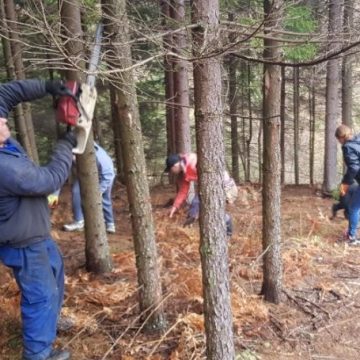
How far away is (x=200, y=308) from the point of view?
15.3 feet

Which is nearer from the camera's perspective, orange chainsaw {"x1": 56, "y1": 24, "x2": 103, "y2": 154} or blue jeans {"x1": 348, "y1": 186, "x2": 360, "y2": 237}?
orange chainsaw {"x1": 56, "y1": 24, "x2": 103, "y2": 154}

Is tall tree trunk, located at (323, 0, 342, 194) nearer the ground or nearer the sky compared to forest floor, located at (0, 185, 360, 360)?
nearer the sky

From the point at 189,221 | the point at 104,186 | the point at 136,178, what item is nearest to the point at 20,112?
the point at 104,186

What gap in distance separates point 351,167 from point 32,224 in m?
5.04

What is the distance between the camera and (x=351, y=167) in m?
7.05

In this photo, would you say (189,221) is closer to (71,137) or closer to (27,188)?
(71,137)

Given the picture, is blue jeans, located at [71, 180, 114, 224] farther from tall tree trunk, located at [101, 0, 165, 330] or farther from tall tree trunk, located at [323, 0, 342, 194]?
tall tree trunk, located at [323, 0, 342, 194]

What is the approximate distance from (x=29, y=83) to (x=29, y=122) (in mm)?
5574

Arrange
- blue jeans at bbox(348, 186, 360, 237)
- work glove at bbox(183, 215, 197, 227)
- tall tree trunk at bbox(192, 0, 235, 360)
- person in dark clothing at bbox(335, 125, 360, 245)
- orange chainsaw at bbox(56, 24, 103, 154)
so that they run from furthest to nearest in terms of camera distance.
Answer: work glove at bbox(183, 215, 197, 227) < blue jeans at bbox(348, 186, 360, 237) < person in dark clothing at bbox(335, 125, 360, 245) < orange chainsaw at bbox(56, 24, 103, 154) < tall tree trunk at bbox(192, 0, 235, 360)

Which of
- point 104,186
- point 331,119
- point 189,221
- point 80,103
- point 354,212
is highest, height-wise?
point 80,103

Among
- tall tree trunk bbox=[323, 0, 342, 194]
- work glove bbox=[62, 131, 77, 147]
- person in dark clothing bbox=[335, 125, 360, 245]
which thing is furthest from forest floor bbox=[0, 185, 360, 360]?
tall tree trunk bbox=[323, 0, 342, 194]

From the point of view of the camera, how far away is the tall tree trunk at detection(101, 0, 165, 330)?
12.0ft

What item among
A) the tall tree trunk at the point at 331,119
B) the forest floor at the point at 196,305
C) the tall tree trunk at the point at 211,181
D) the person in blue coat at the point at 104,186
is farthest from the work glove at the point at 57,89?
the tall tree trunk at the point at 331,119

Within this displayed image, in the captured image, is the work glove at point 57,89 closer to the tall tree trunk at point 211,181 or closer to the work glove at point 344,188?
the tall tree trunk at point 211,181
